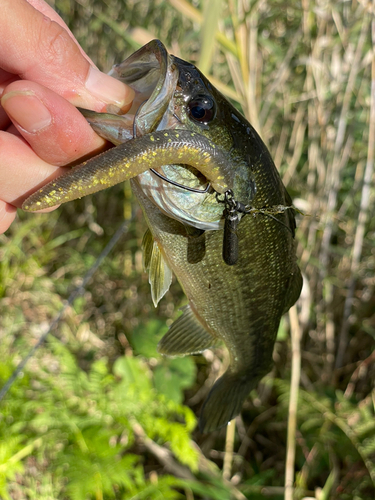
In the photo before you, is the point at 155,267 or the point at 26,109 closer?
the point at 26,109

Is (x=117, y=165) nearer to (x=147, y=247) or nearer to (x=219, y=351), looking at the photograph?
(x=147, y=247)

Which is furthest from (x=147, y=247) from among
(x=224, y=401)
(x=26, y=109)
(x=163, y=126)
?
(x=224, y=401)

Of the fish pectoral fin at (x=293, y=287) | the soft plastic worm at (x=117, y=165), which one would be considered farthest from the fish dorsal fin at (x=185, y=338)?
the soft plastic worm at (x=117, y=165)

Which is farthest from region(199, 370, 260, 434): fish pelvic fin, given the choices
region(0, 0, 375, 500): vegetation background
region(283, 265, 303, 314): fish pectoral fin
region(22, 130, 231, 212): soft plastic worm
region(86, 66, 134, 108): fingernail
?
region(86, 66, 134, 108): fingernail

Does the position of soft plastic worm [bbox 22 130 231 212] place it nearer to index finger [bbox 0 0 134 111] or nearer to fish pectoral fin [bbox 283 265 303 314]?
index finger [bbox 0 0 134 111]

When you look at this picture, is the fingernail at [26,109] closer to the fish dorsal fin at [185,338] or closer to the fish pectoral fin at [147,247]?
the fish pectoral fin at [147,247]

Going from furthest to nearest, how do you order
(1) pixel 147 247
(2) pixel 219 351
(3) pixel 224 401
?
(2) pixel 219 351 < (3) pixel 224 401 < (1) pixel 147 247

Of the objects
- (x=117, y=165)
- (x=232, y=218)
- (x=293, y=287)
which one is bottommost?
(x=293, y=287)

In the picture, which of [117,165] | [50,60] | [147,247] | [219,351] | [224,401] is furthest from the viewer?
[219,351]
